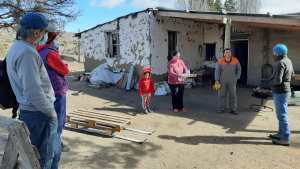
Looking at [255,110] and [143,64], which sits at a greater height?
[143,64]

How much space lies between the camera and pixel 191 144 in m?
6.50

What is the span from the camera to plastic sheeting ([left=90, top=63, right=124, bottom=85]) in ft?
48.2

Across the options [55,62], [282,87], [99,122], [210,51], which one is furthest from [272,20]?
[210,51]

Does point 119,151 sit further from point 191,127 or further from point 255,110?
point 255,110

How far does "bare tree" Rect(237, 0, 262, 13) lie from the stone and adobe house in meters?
20.5

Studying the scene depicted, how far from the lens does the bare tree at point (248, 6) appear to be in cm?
3544

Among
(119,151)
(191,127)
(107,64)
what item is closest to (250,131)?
(191,127)

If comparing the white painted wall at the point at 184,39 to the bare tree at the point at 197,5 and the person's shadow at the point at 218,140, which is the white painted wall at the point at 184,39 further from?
the bare tree at the point at 197,5

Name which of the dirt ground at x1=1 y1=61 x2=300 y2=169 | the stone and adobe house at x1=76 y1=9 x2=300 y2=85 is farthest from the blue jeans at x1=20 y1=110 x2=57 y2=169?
the stone and adobe house at x1=76 y1=9 x2=300 y2=85

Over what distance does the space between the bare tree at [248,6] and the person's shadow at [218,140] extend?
30.6 meters

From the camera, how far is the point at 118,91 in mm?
13453

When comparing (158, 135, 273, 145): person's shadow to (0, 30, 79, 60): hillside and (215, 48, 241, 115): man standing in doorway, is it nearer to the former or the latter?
(215, 48, 241, 115): man standing in doorway

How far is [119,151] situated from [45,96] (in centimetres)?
296

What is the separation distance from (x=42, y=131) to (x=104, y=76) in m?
11.6
